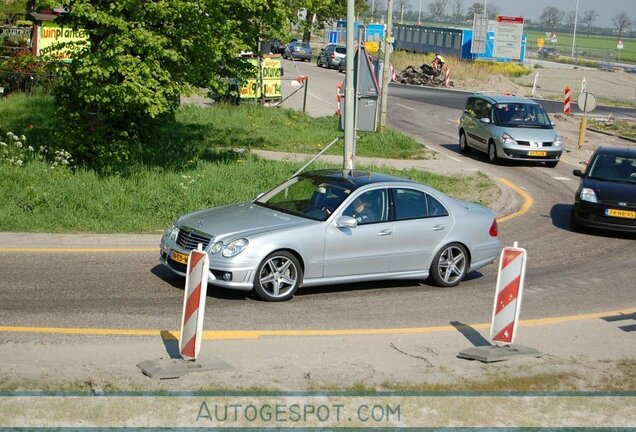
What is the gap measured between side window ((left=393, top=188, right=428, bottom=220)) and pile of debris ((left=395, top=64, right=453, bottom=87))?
48.9 m

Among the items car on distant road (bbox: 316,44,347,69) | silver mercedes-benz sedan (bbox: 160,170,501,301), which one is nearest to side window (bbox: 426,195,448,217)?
silver mercedes-benz sedan (bbox: 160,170,501,301)

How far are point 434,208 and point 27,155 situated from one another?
30.3 ft

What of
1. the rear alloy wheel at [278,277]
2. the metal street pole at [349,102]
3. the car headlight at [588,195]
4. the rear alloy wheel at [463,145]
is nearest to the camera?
the rear alloy wheel at [278,277]

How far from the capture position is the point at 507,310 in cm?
1006

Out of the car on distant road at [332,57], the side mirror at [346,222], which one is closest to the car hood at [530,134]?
the side mirror at [346,222]

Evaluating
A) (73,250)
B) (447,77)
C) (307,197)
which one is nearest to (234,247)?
(307,197)

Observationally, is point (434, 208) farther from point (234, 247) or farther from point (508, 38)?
point (508, 38)

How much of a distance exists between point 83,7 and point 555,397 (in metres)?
12.2

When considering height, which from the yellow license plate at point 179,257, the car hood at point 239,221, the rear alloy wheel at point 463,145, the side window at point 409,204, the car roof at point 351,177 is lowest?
the rear alloy wheel at point 463,145

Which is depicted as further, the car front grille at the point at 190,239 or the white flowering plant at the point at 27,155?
the white flowering plant at the point at 27,155

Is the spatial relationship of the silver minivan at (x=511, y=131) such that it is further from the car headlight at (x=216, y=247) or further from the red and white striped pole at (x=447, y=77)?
the red and white striped pole at (x=447, y=77)

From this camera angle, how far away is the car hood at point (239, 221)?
11.8 metres

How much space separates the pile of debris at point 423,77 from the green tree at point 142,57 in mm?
42934

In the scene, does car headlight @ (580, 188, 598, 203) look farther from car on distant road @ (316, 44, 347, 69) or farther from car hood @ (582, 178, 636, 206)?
car on distant road @ (316, 44, 347, 69)
